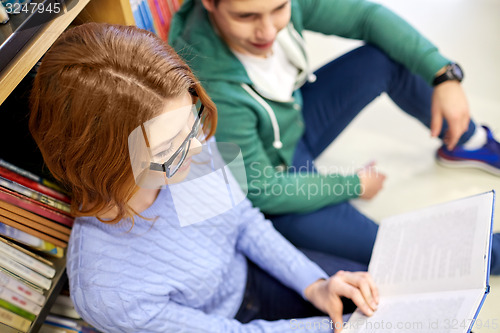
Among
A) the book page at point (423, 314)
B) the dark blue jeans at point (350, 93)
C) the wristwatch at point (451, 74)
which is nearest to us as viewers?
the book page at point (423, 314)

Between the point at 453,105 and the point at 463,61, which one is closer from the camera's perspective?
the point at 453,105

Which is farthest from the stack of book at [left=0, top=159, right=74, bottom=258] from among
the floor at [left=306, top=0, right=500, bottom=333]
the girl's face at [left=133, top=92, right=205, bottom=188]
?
the floor at [left=306, top=0, right=500, bottom=333]

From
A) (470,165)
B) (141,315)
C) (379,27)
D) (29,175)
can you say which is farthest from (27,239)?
(470,165)

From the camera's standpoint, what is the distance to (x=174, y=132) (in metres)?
0.70

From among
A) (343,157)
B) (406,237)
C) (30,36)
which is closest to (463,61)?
(343,157)

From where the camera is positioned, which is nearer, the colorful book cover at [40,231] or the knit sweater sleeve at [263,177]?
the colorful book cover at [40,231]

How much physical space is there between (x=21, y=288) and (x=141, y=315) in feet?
0.74

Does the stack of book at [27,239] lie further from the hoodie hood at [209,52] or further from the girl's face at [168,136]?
the hoodie hood at [209,52]

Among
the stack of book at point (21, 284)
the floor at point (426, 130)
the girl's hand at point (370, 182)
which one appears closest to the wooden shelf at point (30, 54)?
the stack of book at point (21, 284)

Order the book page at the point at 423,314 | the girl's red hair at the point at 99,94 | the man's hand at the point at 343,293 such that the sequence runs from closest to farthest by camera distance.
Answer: the girl's red hair at the point at 99,94, the book page at the point at 423,314, the man's hand at the point at 343,293

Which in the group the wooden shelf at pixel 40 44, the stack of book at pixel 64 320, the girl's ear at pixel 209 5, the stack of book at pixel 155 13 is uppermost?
the wooden shelf at pixel 40 44

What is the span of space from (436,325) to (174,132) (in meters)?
0.53

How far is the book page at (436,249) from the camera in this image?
2.72 feet

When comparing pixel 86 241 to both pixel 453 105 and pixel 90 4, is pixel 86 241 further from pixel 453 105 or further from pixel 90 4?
pixel 453 105
